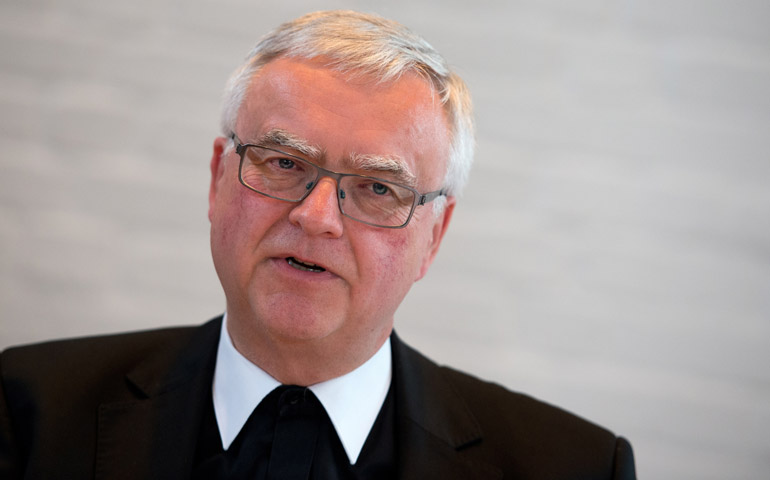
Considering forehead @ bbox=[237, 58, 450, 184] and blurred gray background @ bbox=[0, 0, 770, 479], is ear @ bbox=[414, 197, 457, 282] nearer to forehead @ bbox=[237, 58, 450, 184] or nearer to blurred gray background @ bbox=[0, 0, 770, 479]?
forehead @ bbox=[237, 58, 450, 184]

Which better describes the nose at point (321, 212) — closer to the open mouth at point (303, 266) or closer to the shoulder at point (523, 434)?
the open mouth at point (303, 266)

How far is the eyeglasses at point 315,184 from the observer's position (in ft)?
4.93

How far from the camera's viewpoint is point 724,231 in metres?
2.39

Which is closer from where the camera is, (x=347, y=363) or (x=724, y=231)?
(x=347, y=363)

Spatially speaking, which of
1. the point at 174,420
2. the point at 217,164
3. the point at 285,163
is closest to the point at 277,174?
the point at 285,163

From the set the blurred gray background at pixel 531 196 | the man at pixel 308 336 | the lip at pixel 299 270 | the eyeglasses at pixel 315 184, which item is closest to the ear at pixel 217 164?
the man at pixel 308 336

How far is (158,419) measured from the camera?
1.61 metres

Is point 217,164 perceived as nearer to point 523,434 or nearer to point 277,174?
point 277,174

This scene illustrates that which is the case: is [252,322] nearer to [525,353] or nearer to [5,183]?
[525,353]

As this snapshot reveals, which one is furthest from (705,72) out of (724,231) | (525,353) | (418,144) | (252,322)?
(252,322)

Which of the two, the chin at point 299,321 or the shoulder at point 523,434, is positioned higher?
the chin at point 299,321

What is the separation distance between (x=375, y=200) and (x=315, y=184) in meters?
0.14

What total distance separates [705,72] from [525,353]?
1.11 m

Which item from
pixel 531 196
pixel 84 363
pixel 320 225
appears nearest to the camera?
pixel 320 225
